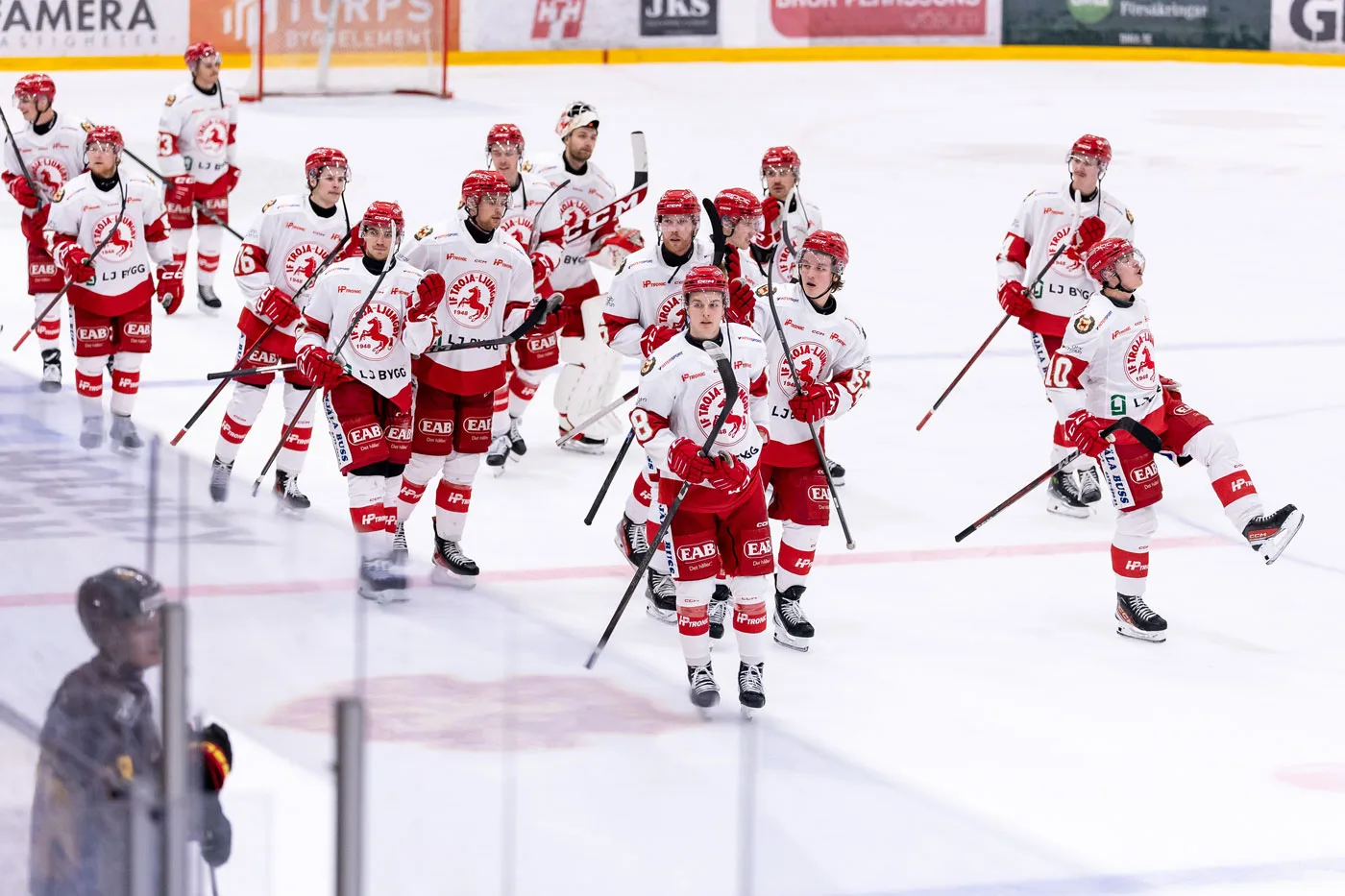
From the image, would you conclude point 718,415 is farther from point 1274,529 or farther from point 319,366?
point 1274,529

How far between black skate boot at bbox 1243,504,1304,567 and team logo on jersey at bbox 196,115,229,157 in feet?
21.0

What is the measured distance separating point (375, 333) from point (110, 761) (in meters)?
3.48

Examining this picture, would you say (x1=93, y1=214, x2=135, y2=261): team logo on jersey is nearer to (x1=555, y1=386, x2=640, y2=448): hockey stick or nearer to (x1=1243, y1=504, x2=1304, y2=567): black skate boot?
(x1=555, y1=386, x2=640, y2=448): hockey stick

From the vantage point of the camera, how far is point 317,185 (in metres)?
7.10

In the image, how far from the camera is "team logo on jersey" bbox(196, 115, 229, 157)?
35.2ft

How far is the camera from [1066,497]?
26.1 feet

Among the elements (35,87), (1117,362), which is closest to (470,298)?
(1117,362)

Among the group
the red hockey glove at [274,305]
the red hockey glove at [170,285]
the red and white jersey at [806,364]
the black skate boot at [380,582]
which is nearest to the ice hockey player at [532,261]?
the red hockey glove at [274,305]

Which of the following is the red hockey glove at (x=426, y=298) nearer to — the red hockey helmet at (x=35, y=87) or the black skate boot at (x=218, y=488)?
the black skate boot at (x=218, y=488)

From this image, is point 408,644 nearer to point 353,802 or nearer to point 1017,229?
point 353,802

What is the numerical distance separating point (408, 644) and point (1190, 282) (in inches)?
396

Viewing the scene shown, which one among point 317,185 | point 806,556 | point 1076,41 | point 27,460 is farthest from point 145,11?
point 27,460

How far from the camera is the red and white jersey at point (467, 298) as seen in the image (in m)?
6.60

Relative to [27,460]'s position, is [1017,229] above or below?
above
